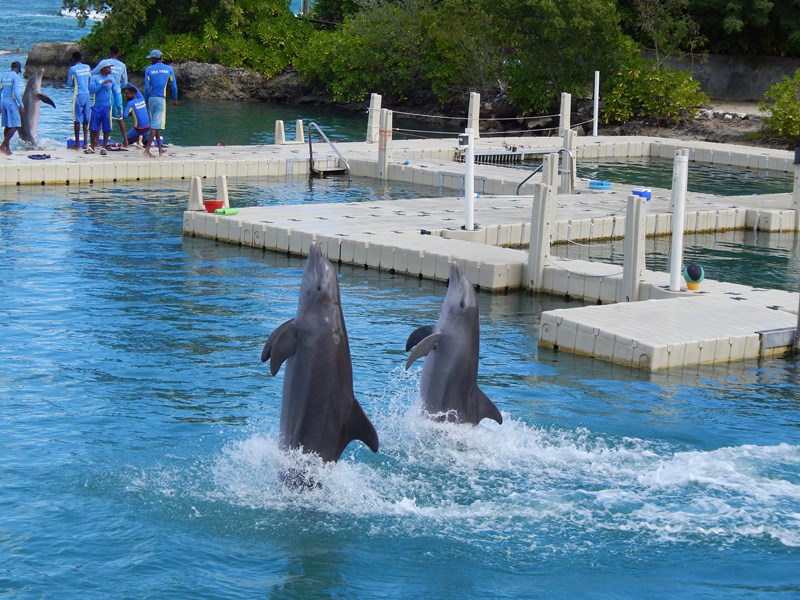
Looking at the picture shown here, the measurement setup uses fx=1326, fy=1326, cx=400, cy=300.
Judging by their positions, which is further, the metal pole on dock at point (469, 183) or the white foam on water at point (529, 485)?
the metal pole on dock at point (469, 183)

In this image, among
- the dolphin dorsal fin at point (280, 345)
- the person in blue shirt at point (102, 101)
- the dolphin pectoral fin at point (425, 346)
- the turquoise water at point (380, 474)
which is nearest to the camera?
the dolphin dorsal fin at point (280, 345)

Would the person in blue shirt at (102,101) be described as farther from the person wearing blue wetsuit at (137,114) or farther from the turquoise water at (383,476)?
the turquoise water at (383,476)

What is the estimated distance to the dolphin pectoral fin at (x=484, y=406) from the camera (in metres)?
9.05

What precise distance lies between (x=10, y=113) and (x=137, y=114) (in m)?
2.28

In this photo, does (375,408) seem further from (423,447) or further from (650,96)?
(650,96)

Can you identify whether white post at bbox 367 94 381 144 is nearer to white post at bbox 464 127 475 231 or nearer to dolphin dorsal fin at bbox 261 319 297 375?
white post at bbox 464 127 475 231

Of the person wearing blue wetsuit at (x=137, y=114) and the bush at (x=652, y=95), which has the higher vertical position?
the bush at (x=652, y=95)

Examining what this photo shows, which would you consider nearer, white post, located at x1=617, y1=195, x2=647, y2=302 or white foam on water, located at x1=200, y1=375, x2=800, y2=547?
white foam on water, located at x1=200, y1=375, x2=800, y2=547

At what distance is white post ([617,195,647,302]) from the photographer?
47.0ft

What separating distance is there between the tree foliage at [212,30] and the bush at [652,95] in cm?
1453

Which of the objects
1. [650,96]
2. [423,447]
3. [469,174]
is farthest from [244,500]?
[650,96]

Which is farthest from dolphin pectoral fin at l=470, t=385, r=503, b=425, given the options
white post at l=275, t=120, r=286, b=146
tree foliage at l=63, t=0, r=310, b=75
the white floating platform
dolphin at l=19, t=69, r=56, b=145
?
tree foliage at l=63, t=0, r=310, b=75

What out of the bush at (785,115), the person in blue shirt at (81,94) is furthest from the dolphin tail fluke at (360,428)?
the bush at (785,115)

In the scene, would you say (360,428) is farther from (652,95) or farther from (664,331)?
(652,95)
